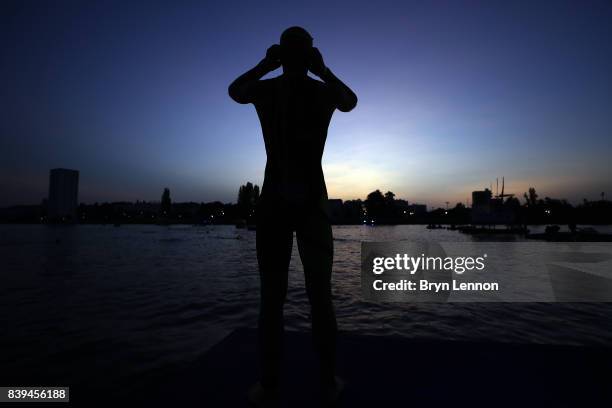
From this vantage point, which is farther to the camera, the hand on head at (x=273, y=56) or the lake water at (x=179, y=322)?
the lake water at (x=179, y=322)

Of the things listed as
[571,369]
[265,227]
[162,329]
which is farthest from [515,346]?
[162,329]

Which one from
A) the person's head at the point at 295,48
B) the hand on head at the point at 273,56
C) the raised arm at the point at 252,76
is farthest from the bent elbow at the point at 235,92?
the person's head at the point at 295,48

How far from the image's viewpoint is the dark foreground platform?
2238 mm

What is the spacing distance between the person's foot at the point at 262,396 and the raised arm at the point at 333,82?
2.21 m

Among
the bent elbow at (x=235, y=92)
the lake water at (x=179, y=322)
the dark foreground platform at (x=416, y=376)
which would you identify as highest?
the bent elbow at (x=235, y=92)

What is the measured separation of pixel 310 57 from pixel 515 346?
3.58 metres

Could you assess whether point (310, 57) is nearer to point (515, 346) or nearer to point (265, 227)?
point (265, 227)

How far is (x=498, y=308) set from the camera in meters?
9.27

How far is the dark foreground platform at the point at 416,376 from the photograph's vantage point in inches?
88.1

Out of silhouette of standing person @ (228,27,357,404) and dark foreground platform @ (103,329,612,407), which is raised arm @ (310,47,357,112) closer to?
silhouette of standing person @ (228,27,357,404)

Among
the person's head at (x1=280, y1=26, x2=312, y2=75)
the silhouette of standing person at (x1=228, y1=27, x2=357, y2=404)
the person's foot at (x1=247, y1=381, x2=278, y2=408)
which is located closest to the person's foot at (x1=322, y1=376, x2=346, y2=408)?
the silhouette of standing person at (x1=228, y1=27, x2=357, y2=404)

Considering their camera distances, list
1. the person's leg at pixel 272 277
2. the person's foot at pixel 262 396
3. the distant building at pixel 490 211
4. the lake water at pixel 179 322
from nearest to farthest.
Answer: the person's foot at pixel 262 396 → the person's leg at pixel 272 277 → the lake water at pixel 179 322 → the distant building at pixel 490 211

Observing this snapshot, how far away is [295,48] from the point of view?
7.33 feet

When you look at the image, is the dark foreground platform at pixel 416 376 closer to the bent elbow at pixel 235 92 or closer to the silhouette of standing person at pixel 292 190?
the silhouette of standing person at pixel 292 190
